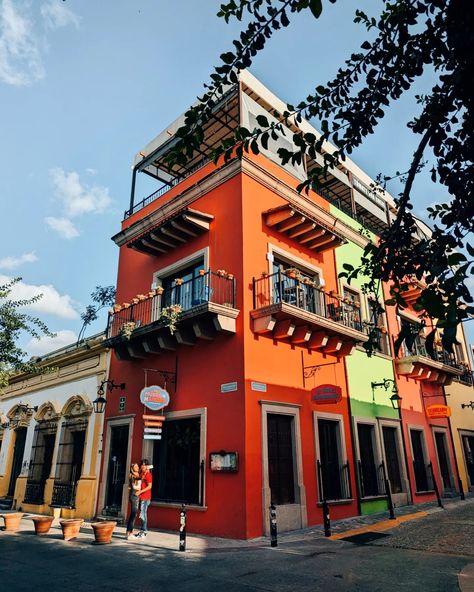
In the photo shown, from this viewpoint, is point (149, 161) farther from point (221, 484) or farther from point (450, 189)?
point (450, 189)

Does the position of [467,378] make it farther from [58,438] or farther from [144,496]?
[58,438]

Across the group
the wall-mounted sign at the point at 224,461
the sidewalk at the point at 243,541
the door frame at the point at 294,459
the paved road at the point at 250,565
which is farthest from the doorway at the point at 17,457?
the door frame at the point at 294,459

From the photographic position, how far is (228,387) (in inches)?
418

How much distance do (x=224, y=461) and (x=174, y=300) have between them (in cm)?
541

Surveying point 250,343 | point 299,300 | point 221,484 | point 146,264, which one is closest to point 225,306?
point 250,343

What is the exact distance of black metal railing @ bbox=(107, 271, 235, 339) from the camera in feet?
38.1

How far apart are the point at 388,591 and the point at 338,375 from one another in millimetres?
7932

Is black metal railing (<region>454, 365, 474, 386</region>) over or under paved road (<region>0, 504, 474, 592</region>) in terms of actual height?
over

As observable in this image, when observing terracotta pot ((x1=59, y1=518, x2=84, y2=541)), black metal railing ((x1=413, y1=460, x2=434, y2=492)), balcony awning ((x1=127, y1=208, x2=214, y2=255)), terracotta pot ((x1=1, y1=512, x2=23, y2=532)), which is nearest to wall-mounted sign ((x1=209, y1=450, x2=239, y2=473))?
terracotta pot ((x1=59, y1=518, x2=84, y2=541))

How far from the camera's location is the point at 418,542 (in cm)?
873

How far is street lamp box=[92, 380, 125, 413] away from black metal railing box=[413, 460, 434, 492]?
1098cm

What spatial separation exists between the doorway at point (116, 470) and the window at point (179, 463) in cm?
150

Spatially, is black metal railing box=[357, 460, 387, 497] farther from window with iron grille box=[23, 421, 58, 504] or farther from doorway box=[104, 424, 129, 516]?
window with iron grille box=[23, 421, 58, 504]

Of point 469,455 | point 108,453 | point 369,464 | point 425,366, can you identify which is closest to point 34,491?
point 108,453
